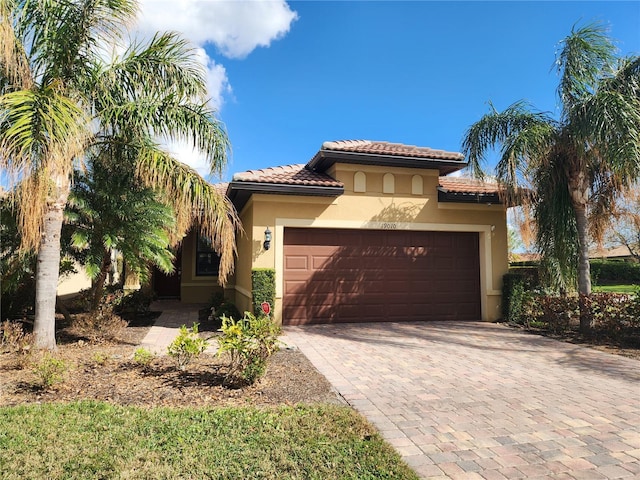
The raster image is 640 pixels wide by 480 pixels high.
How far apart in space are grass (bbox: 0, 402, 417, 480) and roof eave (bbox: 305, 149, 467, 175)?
7060 mm

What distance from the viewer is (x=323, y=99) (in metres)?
12.2

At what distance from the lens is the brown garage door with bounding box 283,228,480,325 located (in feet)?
33.6

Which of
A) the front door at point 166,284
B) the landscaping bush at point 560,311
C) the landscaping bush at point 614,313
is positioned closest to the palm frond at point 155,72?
the landscaping bush at point 560,311

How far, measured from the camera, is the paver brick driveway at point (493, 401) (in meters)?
3.36

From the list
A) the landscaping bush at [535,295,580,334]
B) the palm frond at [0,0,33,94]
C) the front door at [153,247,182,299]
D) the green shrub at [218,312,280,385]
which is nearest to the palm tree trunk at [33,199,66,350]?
the palm frond at [0,0,33,94]

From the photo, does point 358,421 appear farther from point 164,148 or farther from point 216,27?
point 216,27

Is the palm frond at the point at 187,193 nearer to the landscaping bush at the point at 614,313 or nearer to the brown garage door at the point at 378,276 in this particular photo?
the brown garage door at the point at 378,276

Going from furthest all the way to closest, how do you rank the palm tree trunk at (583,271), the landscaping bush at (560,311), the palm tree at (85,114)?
1. the landscaping bush at (560,311)
2. the palm tree trunk at (583,271)
3. the palm tree at (85,114)

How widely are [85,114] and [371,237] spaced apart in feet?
23.5

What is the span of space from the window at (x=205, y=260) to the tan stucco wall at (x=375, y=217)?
4117 millimetres

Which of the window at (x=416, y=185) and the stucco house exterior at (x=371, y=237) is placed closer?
the stucco house exterior at (x=371, y=237)

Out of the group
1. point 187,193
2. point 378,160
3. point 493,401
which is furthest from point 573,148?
point 187,193

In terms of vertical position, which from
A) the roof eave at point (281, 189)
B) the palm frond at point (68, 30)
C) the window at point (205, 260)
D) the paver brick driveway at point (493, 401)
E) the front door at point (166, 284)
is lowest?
the paver brick driveway at point (493, 401)

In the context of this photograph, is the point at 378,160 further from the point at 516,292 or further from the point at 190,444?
the point at 190,444
